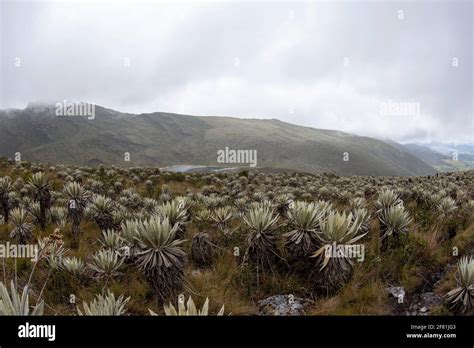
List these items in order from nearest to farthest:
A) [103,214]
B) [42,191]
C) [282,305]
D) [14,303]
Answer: [14,303], [282,305], [103,214], [42,191]

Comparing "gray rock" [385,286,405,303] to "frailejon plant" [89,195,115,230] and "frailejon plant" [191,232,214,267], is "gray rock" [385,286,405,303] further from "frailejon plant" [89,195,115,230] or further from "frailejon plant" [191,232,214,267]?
"frailejon plant" [89,195,115,230]

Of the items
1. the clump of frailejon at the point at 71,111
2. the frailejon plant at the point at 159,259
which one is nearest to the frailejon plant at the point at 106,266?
the frailejon plant at the point at 159,259

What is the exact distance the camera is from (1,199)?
8.50 m

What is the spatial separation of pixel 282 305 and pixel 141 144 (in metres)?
147

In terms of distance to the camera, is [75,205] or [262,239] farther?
[75,205]

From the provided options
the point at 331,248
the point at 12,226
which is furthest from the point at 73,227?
the point at 331,248

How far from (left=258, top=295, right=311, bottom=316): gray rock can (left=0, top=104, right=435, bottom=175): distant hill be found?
116127 millimetres

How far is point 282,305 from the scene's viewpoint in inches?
163

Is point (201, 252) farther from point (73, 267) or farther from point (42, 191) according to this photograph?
point (42, 191)

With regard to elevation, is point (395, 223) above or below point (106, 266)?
above

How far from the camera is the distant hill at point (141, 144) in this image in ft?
393

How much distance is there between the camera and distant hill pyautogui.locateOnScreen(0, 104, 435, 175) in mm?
119750

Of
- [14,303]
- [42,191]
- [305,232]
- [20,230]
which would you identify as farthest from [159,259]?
[42,191]

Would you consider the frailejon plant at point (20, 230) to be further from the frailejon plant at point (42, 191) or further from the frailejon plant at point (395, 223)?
the frailejon plant at point (395, 223)
